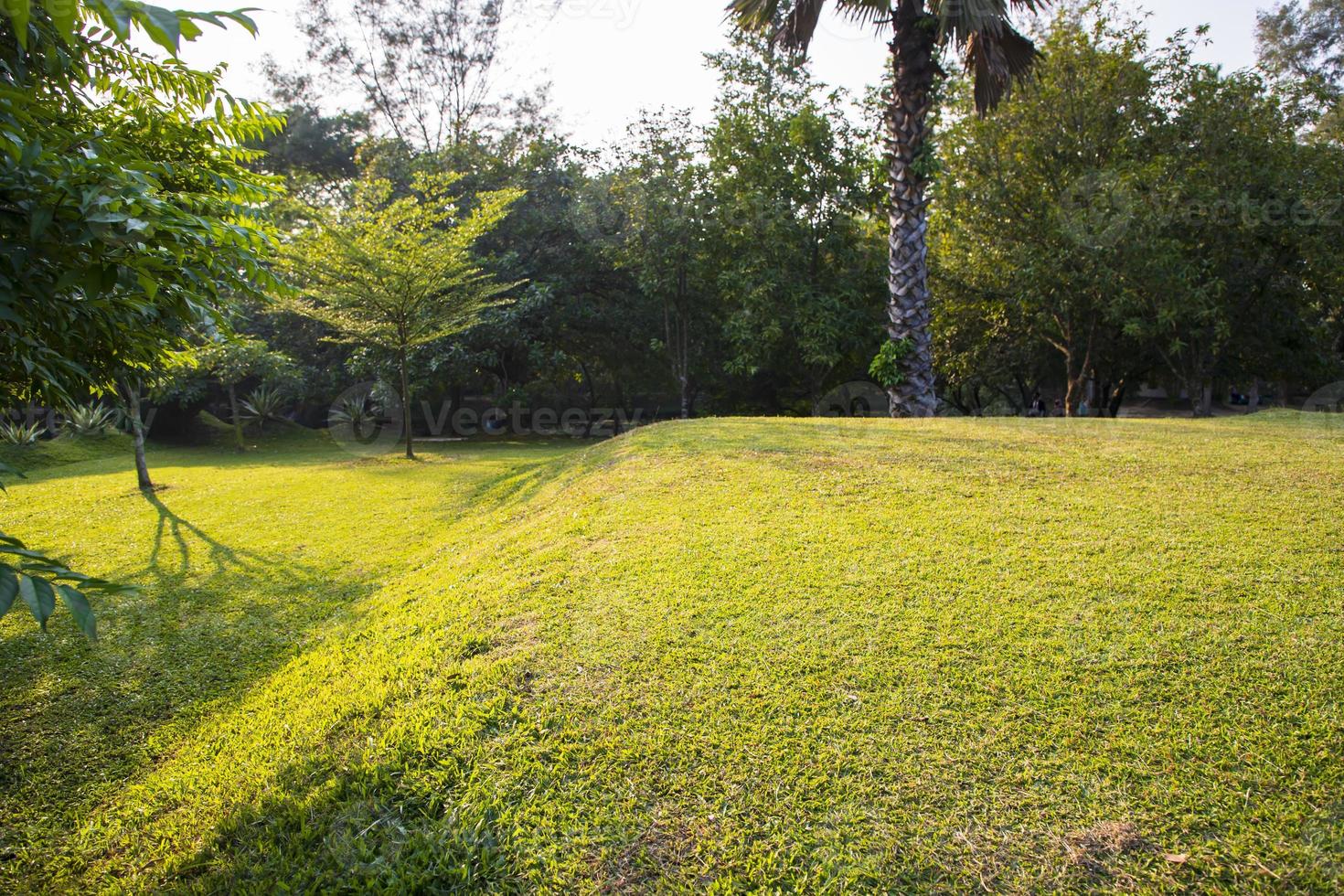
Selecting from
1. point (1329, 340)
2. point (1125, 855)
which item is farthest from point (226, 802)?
point (1329, 340)

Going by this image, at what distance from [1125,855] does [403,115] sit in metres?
27.0

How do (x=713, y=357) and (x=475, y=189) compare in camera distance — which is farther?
(x=713, y=357)

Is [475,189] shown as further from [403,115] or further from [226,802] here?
[226,802]

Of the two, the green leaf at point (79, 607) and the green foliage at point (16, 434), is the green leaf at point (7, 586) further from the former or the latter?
the green foliage at point (16, 434)

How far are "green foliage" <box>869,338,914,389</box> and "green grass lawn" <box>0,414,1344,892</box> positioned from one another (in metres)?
4.59

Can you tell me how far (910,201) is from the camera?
9805mm

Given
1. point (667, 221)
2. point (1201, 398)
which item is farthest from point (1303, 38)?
point (667, 221)

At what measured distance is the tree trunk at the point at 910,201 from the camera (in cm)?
948

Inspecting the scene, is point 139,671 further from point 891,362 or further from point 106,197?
point 891,362

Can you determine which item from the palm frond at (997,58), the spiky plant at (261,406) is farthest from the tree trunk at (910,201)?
the spiky plant at (261,406)

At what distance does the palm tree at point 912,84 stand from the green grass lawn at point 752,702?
468 cm

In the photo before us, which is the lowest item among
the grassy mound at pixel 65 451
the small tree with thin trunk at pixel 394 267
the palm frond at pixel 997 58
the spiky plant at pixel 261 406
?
the grassy mound at pixel 65 451

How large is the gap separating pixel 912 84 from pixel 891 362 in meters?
3.81

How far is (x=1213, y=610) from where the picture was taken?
3.20 m
